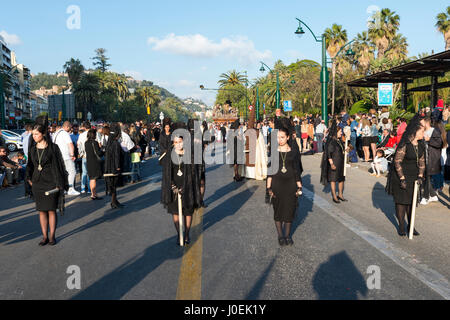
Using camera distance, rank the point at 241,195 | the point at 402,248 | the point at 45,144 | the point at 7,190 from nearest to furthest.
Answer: the point at 402,248, the point at 45,144, the point at 241,195, the point at 7,190

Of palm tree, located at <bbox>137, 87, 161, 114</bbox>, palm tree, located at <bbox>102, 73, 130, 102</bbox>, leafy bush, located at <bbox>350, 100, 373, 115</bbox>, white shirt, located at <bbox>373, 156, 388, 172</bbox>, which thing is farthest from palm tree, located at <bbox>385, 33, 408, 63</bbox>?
palm tree, located at <bbox>137, 87, 161, 114</bbox>

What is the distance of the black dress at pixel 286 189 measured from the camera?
19.1 ft

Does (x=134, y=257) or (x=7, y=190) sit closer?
(x=134, y=257)

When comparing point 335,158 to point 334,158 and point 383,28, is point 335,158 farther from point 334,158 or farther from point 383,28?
point 383,28

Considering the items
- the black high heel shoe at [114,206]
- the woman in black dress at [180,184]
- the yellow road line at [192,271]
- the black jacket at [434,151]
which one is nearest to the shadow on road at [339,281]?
the yellow road line at [192,271]

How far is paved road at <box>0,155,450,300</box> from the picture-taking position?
14.0 ft

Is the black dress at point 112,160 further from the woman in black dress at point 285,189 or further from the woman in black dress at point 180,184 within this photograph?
the woman in black dress at point 285,189

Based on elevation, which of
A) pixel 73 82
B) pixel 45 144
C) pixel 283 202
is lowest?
pixel 283 202

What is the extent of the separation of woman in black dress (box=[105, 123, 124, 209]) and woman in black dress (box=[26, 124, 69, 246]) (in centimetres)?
239

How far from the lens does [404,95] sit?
2434 cm

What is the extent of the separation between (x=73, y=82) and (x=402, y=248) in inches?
2901
